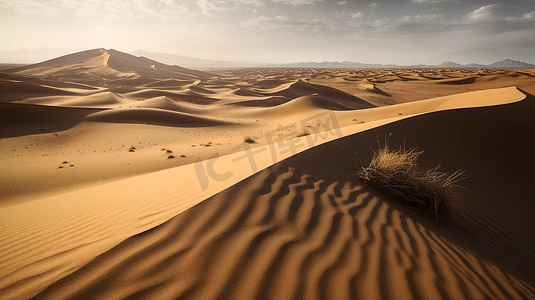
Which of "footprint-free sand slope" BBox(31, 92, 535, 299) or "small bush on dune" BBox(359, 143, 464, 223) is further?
"small bush on dune" BBox(359, 143, 464, 223)

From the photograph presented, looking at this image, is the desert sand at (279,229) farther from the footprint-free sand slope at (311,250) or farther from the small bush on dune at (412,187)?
the small bush on dune at (412,187)

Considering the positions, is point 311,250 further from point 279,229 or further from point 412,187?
point 412,187

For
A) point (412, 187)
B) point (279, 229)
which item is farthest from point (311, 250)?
point (412, 187)

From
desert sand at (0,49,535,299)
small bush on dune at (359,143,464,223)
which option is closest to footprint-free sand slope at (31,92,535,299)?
desert sand at (0,49,535,299)

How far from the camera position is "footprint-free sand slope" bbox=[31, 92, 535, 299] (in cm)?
180

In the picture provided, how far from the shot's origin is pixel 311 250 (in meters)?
2.23

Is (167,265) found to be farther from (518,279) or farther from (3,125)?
(3,125)

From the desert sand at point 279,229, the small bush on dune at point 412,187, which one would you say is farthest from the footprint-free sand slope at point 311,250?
the small bush on dune at point 412,187

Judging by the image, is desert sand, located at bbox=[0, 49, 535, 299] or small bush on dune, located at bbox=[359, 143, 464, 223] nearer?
desert sand, located at bbox=[0, 49, 535, 299]

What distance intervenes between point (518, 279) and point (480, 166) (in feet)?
15.6

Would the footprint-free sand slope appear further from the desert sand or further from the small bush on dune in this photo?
the small bush on dune

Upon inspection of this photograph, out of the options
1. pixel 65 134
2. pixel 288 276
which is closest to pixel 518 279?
pixel 288 276

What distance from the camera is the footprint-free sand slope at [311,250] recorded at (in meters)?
1.80

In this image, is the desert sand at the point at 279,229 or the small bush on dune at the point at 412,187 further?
the small bush on dune at the point at 412,187
